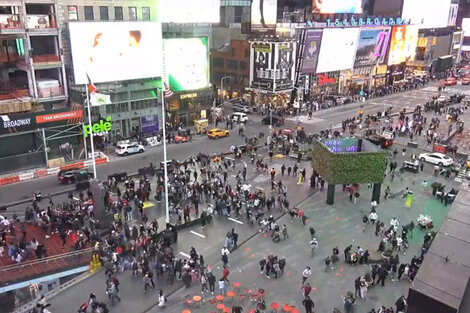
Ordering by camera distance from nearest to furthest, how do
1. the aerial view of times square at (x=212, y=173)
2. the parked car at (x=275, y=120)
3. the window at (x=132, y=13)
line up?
1. the aerial view of times square at (x=212, y=173)
2. the window at (x=132, y=13)
3. the parked car at (x=275, y=120)

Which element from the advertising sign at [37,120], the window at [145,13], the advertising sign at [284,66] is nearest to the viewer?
the advertising sign at [37,120]

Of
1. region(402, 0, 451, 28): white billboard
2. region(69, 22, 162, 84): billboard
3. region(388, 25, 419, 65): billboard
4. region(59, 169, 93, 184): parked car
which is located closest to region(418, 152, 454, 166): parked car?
region(69, 22, 162, 84): billboard

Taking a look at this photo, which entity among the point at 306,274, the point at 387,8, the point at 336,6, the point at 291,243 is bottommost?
the point at 291,243

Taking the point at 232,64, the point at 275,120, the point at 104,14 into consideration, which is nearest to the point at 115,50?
the point at 104,14

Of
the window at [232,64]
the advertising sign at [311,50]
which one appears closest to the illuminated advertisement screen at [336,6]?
the advertising sign at [311,50]

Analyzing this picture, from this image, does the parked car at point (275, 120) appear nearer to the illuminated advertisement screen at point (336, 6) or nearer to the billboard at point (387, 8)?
the illuminated advertisement screen at point (336, 6)

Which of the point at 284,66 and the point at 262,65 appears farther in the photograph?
the point at 262,65

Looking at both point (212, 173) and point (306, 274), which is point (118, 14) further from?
point (306, 274)

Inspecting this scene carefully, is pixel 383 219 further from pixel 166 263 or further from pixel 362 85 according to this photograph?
pixel 362 85
